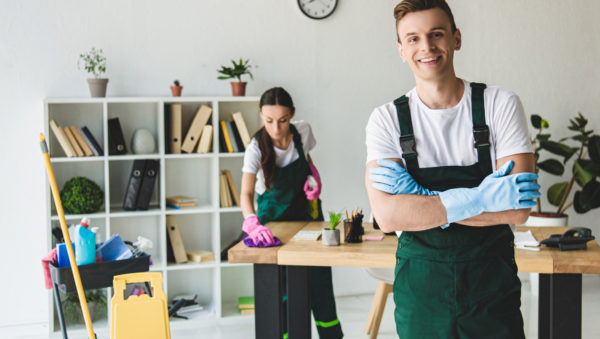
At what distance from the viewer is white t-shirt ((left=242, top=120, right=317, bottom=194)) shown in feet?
9.85

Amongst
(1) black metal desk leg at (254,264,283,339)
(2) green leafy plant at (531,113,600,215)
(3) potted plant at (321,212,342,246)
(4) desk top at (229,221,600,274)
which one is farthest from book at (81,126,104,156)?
(2) green leafy plant at (531,113,600,215)

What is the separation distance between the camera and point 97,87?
12.4ft

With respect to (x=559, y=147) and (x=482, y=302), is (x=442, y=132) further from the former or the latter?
(x=559, y=147)

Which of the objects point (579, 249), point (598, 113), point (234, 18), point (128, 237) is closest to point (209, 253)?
point (128, 237)

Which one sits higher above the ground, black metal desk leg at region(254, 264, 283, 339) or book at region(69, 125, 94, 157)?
book at region(69, 125, 94, 157)

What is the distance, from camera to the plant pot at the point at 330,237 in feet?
8.00

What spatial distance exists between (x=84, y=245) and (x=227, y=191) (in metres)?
1.55

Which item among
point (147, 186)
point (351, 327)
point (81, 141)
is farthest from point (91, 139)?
point (351, 327)

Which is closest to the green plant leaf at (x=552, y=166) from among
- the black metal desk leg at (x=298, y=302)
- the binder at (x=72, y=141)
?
the black metal desk leg at (x=298, y=302)

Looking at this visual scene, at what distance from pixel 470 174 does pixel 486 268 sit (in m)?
0.27

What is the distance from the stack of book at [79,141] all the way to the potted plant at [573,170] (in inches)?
128

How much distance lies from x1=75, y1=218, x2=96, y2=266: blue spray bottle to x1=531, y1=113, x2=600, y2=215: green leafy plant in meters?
3.26

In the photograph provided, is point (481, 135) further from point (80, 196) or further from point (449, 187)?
point (80, 196)

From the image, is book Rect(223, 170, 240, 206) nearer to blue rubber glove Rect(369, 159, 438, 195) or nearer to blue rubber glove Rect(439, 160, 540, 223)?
blue rubber glove Rect(369, 159, 438, 195)
